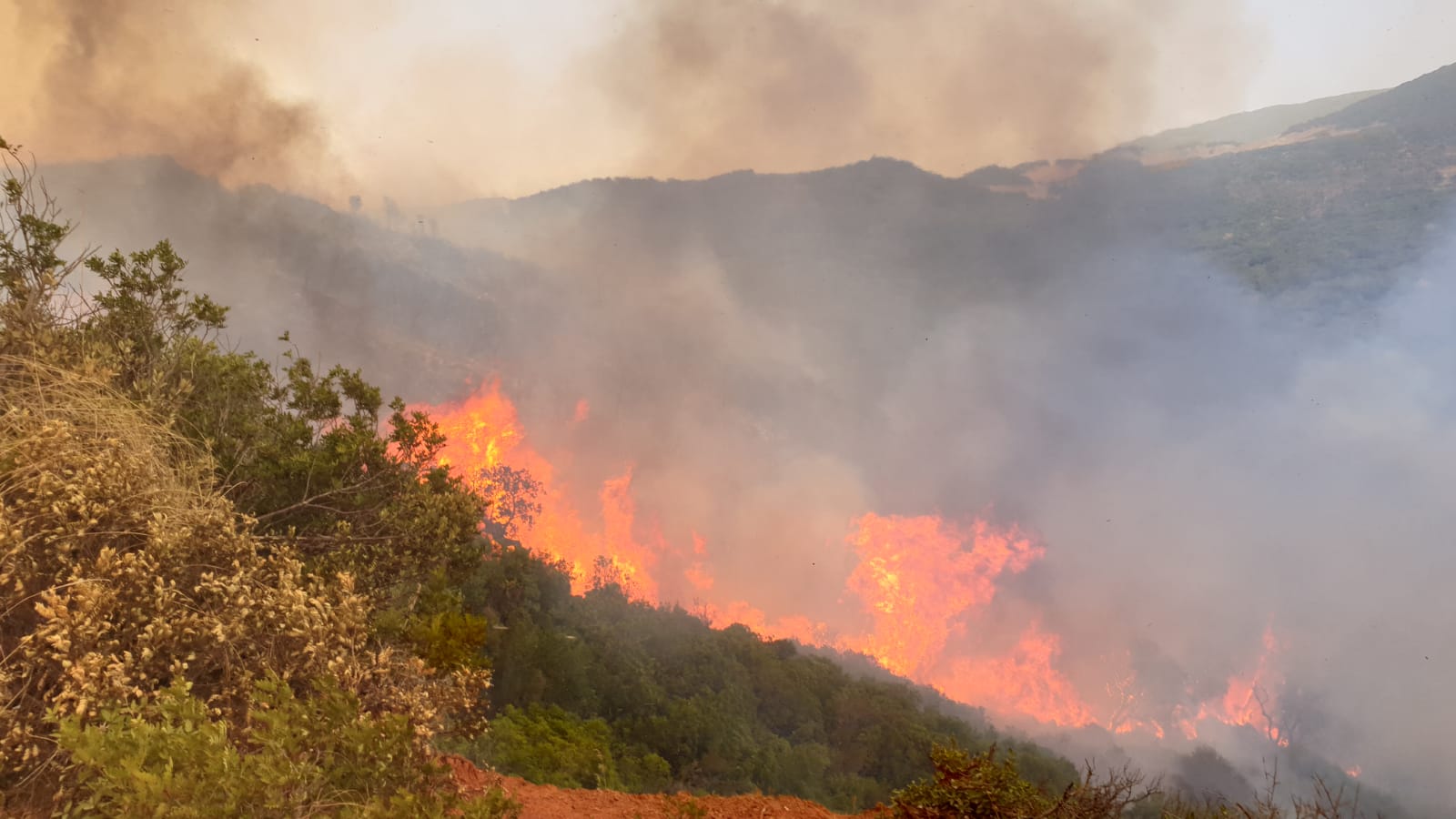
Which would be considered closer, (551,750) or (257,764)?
(257,764)

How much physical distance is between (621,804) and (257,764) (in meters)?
6.20

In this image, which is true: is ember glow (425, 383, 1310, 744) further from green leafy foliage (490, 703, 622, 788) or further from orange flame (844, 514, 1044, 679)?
green leafy foliage (490, 703, 622, 788)

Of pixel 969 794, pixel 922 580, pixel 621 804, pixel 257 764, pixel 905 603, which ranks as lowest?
pixel 621 804

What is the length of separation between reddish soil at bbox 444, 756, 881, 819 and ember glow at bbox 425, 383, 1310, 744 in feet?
140

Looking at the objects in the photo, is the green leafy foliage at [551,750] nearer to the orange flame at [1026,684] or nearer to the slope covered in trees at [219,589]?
the slope covered in trees at [219,589]

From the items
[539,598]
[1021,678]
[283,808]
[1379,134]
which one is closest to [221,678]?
[283,808]

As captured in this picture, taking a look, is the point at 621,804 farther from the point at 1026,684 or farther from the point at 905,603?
the point at 1026,684

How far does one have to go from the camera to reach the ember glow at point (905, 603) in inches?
2185

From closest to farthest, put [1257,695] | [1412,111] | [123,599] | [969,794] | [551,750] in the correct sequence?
[123,599], [969,794], [551,750], [1257,695], [1412,111]

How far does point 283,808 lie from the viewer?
5582 millimetres

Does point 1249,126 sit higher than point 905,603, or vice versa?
point 1249,126

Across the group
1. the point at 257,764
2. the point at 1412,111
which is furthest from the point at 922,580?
the point at 1412,111

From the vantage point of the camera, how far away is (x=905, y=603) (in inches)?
2437

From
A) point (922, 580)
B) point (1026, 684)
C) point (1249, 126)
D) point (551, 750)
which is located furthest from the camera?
point (1249, 126)
